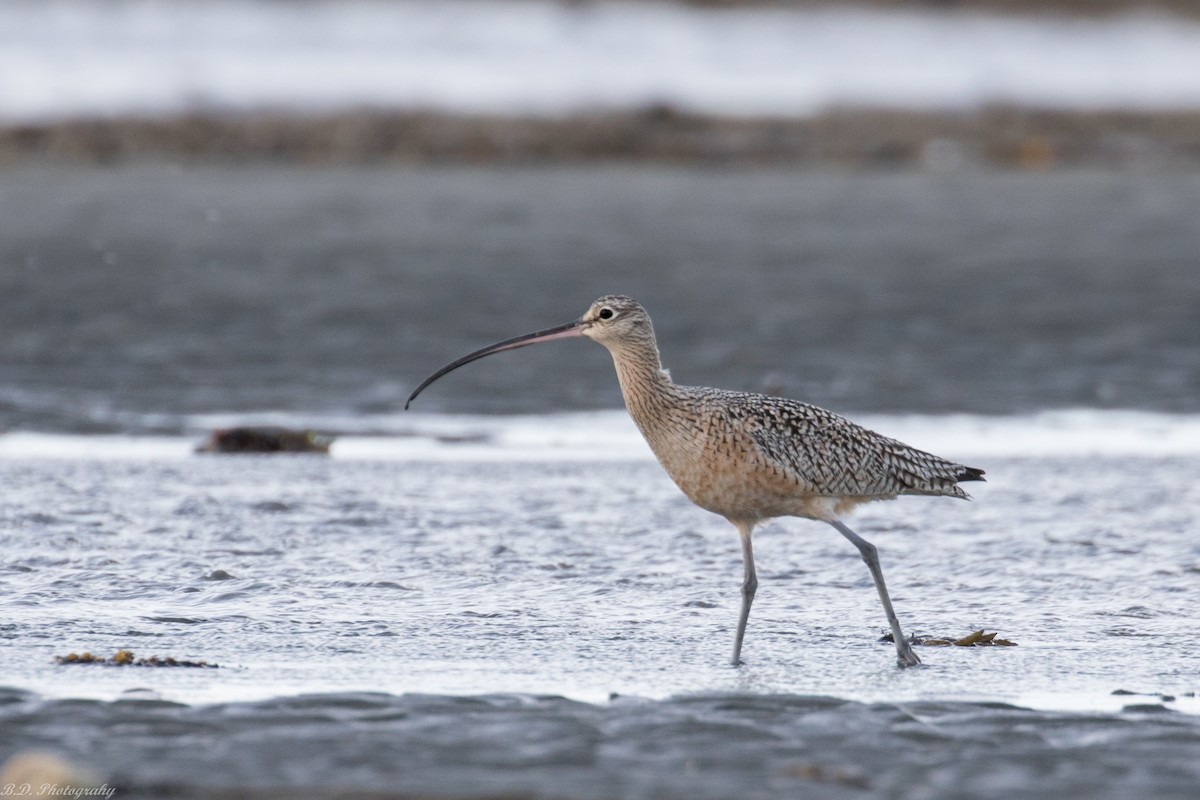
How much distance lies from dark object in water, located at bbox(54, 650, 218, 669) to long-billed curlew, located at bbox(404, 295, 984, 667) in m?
1.62

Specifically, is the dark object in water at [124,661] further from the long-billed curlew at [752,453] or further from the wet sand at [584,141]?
the wet sand at [584,141]

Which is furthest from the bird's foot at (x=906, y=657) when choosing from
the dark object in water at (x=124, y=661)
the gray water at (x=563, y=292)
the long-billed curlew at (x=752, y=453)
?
the gray water at (x=563, y=292)

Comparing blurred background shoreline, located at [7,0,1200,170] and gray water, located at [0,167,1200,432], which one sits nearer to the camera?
gray water, located at [0,167,1200,432]

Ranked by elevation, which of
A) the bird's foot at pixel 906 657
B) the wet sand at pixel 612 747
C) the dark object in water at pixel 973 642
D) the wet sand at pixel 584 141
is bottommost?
the wet sand at pixel 612 747

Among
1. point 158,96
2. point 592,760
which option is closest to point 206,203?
point 158,96

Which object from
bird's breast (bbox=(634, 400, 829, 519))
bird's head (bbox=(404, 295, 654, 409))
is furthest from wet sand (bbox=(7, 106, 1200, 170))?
bird's breast (bbox=(634, 400, 829, 519))

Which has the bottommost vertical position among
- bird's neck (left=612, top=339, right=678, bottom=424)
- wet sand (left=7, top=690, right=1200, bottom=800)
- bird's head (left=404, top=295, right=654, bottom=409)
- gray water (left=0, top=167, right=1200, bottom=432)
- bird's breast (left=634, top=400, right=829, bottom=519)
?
wet sand (left=7, top=690, right=1200, bottom=800)

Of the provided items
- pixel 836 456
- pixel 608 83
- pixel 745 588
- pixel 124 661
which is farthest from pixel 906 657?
pixel 608 83

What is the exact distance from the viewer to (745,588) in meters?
6.25

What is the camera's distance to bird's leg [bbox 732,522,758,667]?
6.01 meters

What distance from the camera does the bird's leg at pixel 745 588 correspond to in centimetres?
601

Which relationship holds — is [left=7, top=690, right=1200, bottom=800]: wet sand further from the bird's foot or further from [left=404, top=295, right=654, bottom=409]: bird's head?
[left=404, top=295, right=654, bottom=409]: bird's head

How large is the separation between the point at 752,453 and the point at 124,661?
80.6 inches

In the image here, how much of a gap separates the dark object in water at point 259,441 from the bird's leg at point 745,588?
3.94 meters
